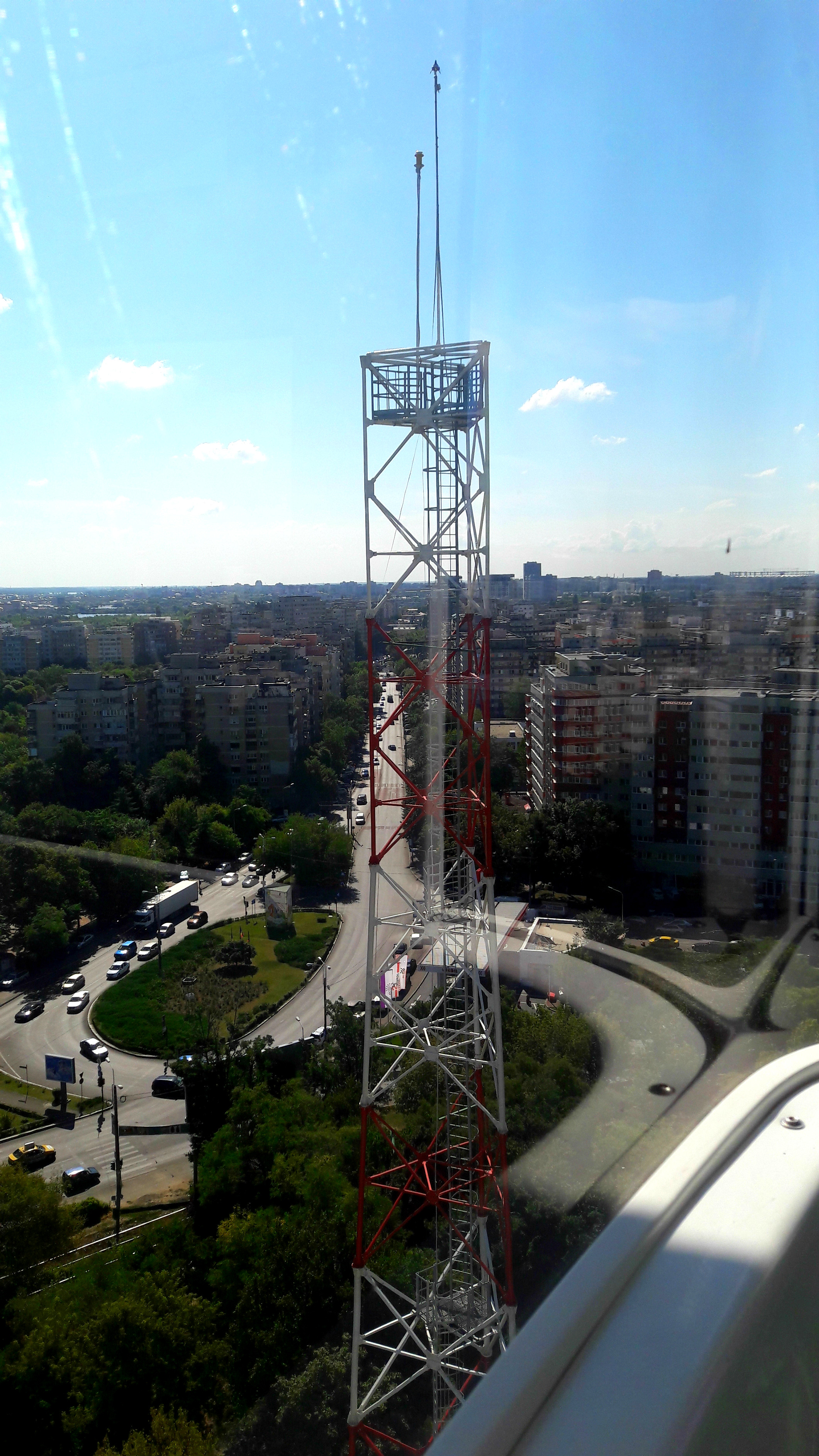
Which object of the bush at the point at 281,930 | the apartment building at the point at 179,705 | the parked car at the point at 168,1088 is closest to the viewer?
the parked car at the point at 168,1088

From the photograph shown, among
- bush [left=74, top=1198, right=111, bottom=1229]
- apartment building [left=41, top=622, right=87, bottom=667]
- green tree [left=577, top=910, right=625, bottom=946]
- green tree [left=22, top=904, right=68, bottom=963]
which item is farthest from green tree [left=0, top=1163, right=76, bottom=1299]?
apartment building [left=41, top=622, right=87, bottom=667]

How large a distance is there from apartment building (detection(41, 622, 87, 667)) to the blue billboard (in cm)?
1673

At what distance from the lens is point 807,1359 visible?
1.91 feet

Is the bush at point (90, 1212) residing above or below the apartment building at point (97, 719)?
below

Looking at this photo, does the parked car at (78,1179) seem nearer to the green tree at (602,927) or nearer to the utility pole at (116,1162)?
the utility pole at (116,1162)

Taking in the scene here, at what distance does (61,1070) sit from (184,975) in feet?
5.67

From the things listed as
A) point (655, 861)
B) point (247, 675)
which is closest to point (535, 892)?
point (655, 861)

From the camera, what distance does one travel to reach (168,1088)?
5.56m

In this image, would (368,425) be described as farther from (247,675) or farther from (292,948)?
Result: (247,675)

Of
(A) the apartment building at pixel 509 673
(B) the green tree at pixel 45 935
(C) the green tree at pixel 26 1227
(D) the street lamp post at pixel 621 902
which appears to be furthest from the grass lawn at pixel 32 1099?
(A) the apartment building at pixel 509 673

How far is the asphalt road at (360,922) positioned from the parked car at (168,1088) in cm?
71

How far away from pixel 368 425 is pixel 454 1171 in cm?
204

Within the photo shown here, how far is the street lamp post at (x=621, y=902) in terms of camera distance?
5102 millimetres

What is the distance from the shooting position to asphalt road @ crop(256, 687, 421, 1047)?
2857mm
